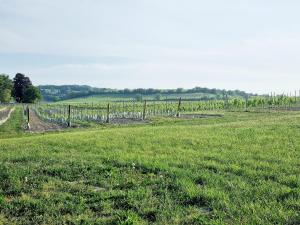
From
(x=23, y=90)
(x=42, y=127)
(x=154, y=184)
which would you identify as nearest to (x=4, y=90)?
(x=23, y=90)

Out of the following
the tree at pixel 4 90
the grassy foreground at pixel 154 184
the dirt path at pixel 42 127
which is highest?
the tree at pixel 4 90

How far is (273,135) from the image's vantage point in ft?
51.9

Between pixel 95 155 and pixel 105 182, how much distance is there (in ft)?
10.4

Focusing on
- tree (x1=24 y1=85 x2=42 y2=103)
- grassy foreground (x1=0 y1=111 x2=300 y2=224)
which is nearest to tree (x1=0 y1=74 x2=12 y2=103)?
tree (x1=24 y1=85 x2=42 y2=103)

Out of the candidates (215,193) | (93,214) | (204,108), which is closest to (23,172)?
(93,214)

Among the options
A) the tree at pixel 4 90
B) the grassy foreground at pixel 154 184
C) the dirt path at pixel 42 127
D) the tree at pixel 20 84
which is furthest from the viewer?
the tree at pixel 20 84

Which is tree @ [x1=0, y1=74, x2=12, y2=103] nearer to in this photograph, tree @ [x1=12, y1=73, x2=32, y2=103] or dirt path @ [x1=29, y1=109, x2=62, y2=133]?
tree @ [x1=12, y1=73, x2=32, y2=103]

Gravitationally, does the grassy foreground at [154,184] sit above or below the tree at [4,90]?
below

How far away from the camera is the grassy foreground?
6992 mm

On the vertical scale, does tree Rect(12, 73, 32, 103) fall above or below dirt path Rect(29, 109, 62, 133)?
above

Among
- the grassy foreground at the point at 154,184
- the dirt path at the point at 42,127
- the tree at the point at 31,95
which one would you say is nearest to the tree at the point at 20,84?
the tree at the point at 31,95

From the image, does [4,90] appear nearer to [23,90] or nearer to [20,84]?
[23,90]

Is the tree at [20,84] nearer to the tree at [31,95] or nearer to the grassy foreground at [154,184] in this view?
the tree at [31,95]

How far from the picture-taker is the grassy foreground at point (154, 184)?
22.9 feet
